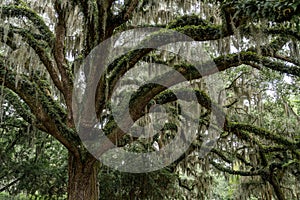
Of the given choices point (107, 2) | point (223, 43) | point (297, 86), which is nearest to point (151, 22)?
point (107, 2)

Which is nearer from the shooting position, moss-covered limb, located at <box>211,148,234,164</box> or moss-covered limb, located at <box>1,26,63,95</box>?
moss-covered limb, located at <box>1,26,63,95</box>

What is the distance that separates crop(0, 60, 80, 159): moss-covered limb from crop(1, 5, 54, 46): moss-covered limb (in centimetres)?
89

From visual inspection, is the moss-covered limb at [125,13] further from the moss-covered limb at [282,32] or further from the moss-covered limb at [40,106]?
the moss-covered limb at [282,32]

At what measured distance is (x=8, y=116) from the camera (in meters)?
7.93

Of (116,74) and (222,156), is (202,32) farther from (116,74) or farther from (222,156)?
(222,156)

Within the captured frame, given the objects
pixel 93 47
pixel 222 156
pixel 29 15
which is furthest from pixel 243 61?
pixel 222 156

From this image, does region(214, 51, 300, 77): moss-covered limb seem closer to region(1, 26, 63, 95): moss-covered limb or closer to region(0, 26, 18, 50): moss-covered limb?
region(1, 26, 63, 95): moss-covered limb

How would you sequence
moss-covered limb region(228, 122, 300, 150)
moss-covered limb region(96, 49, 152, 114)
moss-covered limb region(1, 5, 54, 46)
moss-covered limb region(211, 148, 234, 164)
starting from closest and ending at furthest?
moss-covered limb region(96, 49, 152, 114) → moss-covered limb region(1, 5, 54, 46) → moss-covered limb region(228, 122, 300, 150) → moss-covered limb region(211, 148, 234, 164)

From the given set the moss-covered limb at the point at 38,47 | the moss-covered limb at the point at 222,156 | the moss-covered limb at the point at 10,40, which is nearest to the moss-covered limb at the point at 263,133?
the moss-covered limb at the point at 222,156

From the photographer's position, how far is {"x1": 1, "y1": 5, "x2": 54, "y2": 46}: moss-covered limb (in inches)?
214

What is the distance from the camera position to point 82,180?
5.39m

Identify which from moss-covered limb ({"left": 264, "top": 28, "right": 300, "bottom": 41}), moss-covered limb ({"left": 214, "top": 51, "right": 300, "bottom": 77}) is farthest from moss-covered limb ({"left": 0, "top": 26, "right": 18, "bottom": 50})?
moss-covered limb ({"left": 264, "top": 28, "right": 300, "bottom": 41})

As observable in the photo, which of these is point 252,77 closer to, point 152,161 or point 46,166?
point 152,161

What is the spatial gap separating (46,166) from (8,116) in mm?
1616
